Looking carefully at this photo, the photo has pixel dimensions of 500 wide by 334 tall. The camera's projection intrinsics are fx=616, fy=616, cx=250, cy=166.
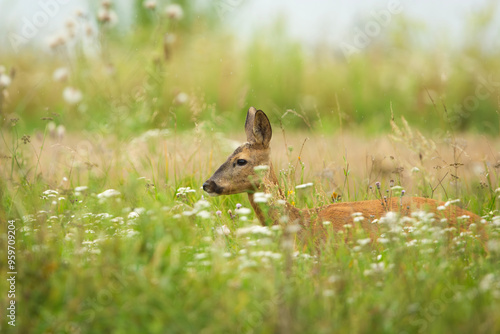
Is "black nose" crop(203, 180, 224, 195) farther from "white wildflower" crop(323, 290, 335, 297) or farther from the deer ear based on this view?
"white wildflower" crop(323, 290, 335, 297)

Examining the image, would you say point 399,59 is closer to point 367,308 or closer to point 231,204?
point 231,204

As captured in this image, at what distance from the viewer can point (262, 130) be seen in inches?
160

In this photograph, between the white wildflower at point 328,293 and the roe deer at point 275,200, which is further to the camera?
the roe deer at point 275,200

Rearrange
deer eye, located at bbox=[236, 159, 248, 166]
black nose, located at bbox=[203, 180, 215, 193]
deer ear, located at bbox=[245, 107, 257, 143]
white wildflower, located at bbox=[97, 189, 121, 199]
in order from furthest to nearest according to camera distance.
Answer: deer ear, located at bbox=[245, 107, 257, 143] < deer eye, located at bbox=[236, 159, 248, 166] < black nose, located at bbox=[203, 180, 215, 193] < white wildflower, located at bbox=[97, 189, 121, 199]

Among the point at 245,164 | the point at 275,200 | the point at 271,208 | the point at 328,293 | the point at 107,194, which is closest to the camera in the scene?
the point at 328,293

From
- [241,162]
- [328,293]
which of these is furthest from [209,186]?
[328,293]

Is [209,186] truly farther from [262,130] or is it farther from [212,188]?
[262,130]

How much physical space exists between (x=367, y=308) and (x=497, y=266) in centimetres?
79

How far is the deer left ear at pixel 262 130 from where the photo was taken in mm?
4020

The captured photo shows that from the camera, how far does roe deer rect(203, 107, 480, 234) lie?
3689 millimetres

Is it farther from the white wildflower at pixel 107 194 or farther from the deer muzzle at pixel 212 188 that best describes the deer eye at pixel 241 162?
the white wildflower at pixel 107 194

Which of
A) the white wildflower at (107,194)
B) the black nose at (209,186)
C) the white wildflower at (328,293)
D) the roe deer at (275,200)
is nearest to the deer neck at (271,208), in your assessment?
the roe deer at (275,200)

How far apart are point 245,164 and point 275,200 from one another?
0.46 meters

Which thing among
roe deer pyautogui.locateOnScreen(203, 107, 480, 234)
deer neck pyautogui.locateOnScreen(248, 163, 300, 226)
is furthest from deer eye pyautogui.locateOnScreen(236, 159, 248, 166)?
deer neck pyautogui.locateOnScreen(248, 163, 300, 226)
